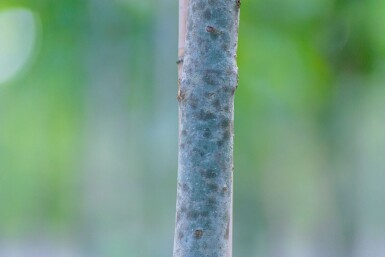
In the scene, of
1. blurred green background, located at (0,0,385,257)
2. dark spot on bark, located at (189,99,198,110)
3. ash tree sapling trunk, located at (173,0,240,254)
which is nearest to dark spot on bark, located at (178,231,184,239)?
A: ash tree sapling trunk, located at (173,0,240,254)

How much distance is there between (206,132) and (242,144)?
1133 millimetres

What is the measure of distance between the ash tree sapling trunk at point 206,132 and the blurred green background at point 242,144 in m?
1.08

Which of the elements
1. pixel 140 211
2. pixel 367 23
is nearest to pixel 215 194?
pixel 140 211

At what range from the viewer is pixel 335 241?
5.08ft

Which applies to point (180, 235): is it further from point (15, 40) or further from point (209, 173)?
point (15, 40)

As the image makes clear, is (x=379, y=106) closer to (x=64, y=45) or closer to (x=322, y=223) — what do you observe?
(x=322, y=223)

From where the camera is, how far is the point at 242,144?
1548mm

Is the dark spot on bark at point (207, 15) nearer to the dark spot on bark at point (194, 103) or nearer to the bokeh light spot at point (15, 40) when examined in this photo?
the dark spot on bark at point (194, 103)

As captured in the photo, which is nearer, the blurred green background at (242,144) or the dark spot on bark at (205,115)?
the dark spot on bark at (205,115)

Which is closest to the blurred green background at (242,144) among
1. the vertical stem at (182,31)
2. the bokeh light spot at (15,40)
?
the bokeh light spot at (15,40)

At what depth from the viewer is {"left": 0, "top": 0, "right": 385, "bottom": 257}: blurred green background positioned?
60.2 inches

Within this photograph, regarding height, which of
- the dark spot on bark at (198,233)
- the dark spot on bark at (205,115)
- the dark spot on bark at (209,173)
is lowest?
the dark spot on bark at (198,233)

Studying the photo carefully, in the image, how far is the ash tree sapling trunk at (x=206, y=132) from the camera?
0.42 metres

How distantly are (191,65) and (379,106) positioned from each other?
1260 mm
